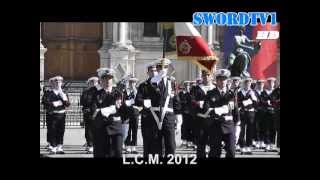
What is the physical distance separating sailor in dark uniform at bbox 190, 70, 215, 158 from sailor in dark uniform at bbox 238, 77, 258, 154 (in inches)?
21.4

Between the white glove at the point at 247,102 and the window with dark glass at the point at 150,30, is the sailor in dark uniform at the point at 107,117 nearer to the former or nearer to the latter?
the window with dark glass at the point at 150,30

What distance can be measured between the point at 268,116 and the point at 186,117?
1.28 metres

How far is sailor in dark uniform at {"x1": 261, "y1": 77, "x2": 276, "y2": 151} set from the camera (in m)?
12.9

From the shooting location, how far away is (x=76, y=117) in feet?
42.2

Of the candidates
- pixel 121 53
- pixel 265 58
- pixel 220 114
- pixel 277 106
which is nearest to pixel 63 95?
pixel 121 53

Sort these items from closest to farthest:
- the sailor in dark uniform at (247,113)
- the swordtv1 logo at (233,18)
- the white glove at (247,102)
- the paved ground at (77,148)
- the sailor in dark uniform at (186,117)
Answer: the swordtv1 logo at (233,18), the paved ground at (77,148), the sailor in dark uniform at (186,117), the sailor in dark uniform at (247,113), the white glove at (247,102)

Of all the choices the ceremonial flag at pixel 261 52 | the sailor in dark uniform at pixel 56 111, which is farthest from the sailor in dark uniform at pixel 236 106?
the sailor in dark uniform at pixel 56 111

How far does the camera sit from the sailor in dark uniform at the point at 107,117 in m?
12.7

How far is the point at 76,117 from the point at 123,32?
6.14 feet

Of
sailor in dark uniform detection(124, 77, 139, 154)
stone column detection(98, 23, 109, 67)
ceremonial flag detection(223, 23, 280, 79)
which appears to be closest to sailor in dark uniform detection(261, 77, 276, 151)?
ceremonial flag detection(223, 23, 280, 79)

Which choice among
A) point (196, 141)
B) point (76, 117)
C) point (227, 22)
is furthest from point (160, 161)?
point (227, 22)

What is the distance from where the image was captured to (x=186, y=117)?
13.0 meters

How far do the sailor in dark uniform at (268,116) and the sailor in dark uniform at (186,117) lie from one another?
1159 mm

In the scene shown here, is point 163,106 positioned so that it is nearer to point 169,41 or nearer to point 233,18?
point 169,41
